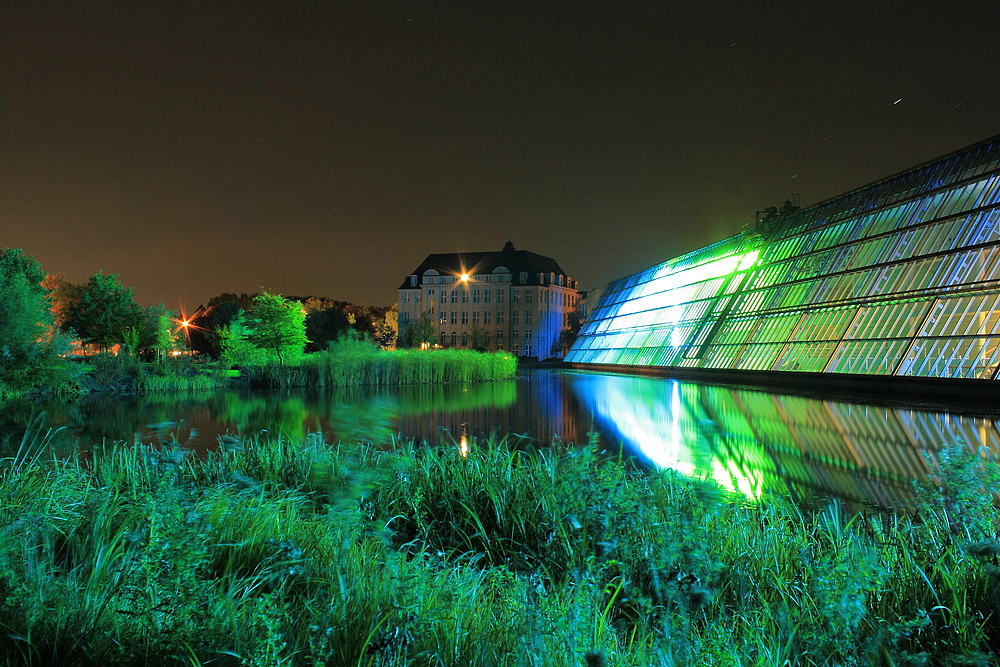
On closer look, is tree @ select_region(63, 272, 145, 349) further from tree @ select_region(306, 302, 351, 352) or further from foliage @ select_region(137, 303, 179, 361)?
tree @ select_region(306, 302, 351, 352)

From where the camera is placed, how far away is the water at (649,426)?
27.4ft

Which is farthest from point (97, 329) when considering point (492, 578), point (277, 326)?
point (492, 578)

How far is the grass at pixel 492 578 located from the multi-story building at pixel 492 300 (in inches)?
3455

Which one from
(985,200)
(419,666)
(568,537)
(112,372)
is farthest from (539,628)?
(112,372)

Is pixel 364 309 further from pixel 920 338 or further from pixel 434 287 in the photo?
pixel 920 338

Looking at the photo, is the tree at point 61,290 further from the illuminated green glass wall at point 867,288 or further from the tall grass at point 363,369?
the illuminated green glass wall at point 867,288

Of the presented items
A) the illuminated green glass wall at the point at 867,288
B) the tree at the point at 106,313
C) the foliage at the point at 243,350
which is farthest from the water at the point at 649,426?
the tree at the point at 106,313

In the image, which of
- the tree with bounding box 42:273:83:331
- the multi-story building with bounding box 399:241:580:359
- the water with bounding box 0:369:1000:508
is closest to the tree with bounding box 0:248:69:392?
the water with bounding box 0:369:1000:508

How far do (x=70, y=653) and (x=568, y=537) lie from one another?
2.86 m

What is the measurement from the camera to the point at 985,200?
74.1ft

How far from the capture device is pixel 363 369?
97.3 ft

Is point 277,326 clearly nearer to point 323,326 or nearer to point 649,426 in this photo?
point 649,426

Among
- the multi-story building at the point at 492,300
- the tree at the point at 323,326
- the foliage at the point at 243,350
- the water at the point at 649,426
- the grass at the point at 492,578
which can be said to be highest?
the multi-story building at the point at 492,300

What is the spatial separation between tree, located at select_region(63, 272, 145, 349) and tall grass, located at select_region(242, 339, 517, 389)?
1761 cm
